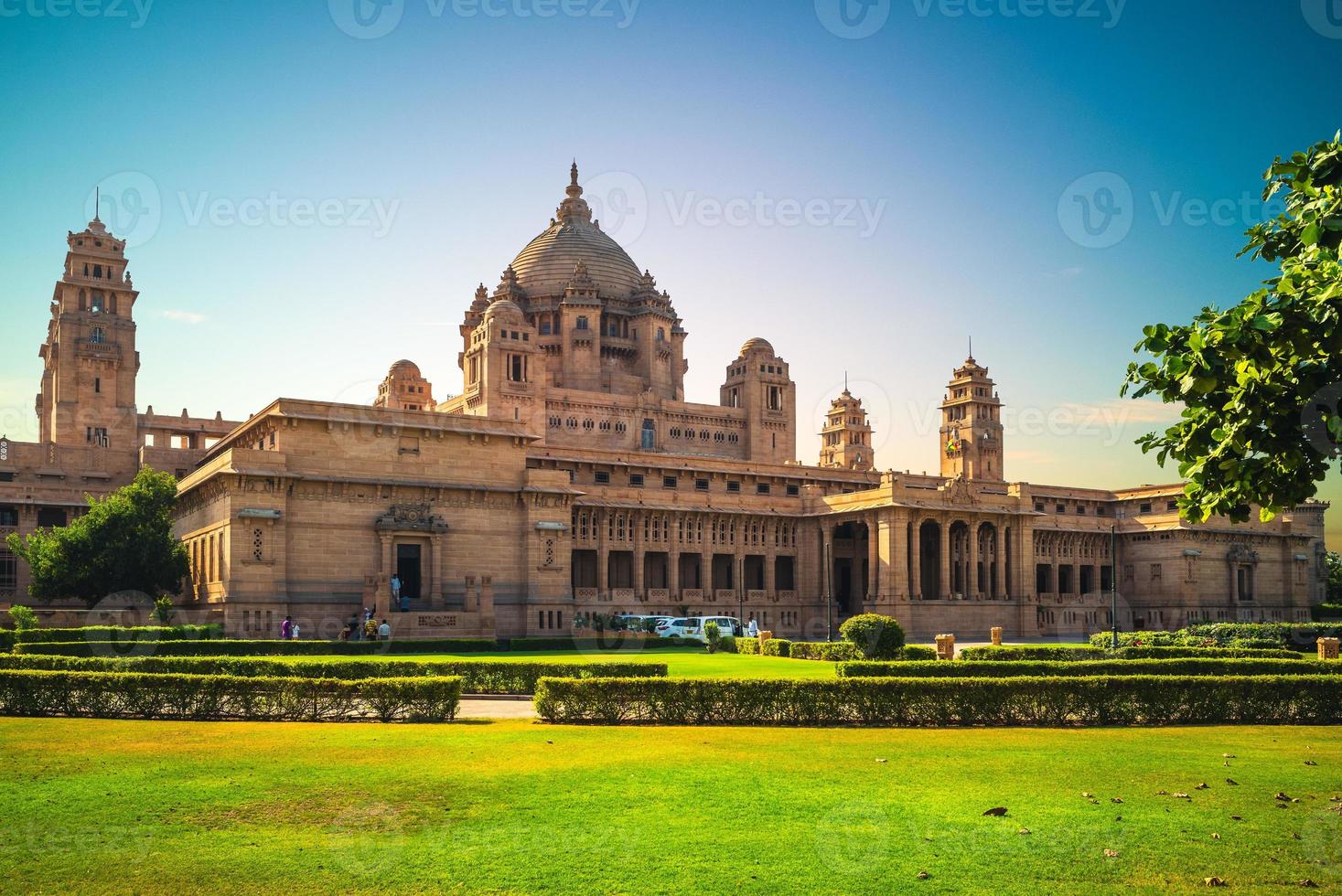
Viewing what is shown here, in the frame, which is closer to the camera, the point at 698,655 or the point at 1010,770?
the point at 1010,770

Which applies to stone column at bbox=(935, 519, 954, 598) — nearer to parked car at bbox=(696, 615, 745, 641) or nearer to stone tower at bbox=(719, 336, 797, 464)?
parked car at bbox=(696, 615, 745, 641)

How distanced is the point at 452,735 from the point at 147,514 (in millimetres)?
37379

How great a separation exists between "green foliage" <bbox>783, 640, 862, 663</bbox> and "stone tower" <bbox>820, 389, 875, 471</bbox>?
3108 inches

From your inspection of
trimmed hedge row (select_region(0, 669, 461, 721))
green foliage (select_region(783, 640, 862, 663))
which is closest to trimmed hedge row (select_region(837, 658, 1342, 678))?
green foliage (select_region(783, 640, 862, 663))

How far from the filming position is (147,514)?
52.3 meters

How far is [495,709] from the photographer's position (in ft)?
83.7

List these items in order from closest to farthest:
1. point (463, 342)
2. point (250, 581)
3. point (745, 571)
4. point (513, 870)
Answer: point (513, 870) < point (250, 581) < point (745, 571) < point (463, 342)

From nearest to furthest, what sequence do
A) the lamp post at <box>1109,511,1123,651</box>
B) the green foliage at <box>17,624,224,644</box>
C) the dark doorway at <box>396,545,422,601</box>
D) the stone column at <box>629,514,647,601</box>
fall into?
the green foliage at <box>17,624,224,644</box>
the lamp post at <box>1109,511,1123,651</box>
the dark doorway at <box>396,545,422,601</box>
the stone column at <box>629,514,647,601</box>

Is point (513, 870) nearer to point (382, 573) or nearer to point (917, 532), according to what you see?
point (382, 573)

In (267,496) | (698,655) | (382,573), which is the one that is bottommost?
(698,655)

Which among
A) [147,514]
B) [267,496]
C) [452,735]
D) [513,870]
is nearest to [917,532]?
[267,496]

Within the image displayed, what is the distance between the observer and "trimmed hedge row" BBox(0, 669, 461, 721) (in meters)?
22.1

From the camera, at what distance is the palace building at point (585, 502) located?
171 feet

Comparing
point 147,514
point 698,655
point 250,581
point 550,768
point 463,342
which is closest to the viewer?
point 550,768
